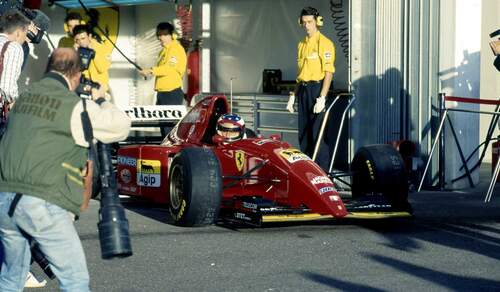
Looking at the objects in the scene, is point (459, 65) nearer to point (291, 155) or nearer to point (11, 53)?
point (291, 155)

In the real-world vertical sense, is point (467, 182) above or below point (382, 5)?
below

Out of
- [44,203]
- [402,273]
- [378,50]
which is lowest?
[402,273]

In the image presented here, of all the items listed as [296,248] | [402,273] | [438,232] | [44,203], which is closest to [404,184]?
[438,232]

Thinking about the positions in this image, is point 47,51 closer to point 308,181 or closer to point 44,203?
point 308,181

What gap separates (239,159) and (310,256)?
200 centimetres

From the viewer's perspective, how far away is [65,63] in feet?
19.7

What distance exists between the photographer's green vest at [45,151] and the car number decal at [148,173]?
18.7 feet

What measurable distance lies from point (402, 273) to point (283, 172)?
2.26 metres

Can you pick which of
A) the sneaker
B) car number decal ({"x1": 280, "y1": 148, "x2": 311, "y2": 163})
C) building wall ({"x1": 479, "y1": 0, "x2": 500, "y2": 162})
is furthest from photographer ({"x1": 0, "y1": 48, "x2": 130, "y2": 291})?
building wall ({"x1": 479, "y1": 0, "x2": 500, "y2": 162})

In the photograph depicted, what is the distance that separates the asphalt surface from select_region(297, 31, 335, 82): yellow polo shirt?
7.31ft

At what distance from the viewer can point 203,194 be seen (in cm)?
1005

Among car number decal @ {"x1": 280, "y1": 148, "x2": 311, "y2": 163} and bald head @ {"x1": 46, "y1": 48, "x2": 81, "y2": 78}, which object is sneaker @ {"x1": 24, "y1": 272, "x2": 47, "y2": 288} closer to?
bald head @ {"x1": 46, "y1": 48, "x2": 81, "y2": 78}

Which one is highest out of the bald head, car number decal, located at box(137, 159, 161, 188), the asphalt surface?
the bald head

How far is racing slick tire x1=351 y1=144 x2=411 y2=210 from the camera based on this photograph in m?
10.9
